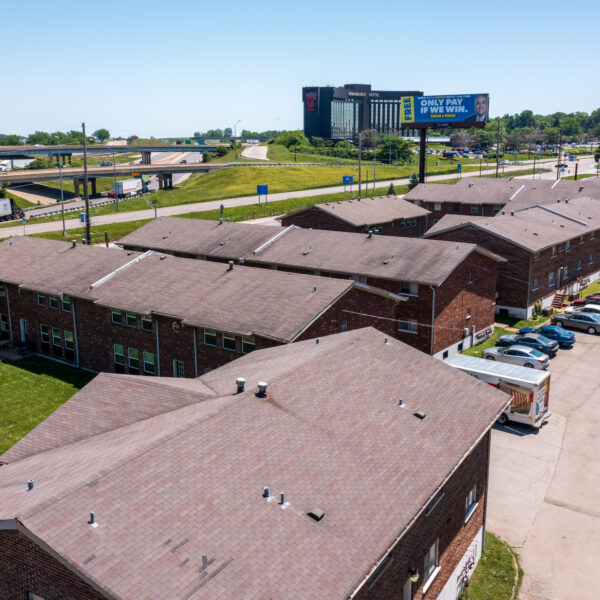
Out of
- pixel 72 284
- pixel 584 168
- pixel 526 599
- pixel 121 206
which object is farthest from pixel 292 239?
pixel 584 168

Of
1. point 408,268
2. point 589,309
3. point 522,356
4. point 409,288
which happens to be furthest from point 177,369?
point 589,309

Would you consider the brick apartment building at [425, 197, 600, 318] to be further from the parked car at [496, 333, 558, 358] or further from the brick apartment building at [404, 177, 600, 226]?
the brick apartment building at [404, 177, 600, 226]

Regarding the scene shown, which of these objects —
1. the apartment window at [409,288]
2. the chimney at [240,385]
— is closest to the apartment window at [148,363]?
the apartment window at [409,288]

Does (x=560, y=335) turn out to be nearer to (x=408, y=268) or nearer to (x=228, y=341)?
(x=408, y=268)

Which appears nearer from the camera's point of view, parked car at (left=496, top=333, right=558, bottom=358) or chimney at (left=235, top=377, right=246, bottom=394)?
chimney at (left=235, top=377, right=246, bottom=394)

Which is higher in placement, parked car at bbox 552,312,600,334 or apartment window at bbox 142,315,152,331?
apartment window at bbox 142,315,152,331

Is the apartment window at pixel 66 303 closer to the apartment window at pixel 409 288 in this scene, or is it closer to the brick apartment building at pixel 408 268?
the brick apartment building at pixel 408 268

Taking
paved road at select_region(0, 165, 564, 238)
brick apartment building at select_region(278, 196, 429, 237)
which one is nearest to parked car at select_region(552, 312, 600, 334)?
brick apartment building at select_region(278, 196, 429, 237)
